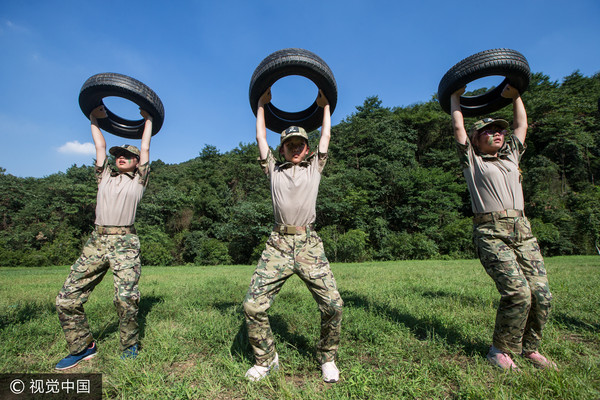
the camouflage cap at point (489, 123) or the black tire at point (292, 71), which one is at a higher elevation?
the black tire at point (292, 71)

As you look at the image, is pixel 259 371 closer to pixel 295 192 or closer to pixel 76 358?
pixel 295 192

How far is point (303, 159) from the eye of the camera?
11.6 ft

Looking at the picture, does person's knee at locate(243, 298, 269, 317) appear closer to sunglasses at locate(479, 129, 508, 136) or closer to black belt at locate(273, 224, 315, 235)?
black belt at locate(273, 224, 315, 235)

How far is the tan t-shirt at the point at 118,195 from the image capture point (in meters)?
3.69

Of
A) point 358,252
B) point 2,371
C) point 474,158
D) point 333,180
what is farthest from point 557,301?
point 333,180

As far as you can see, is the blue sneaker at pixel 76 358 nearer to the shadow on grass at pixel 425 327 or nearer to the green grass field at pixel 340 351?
the green grass field at pixel 340 351

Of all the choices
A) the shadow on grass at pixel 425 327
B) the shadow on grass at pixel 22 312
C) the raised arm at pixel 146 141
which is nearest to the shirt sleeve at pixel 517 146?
the shadow on grass at pixel 425 327

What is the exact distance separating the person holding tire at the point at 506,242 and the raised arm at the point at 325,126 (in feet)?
5.48

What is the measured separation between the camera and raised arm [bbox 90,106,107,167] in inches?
158

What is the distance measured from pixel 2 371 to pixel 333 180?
28440mm

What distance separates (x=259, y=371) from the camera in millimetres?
2754

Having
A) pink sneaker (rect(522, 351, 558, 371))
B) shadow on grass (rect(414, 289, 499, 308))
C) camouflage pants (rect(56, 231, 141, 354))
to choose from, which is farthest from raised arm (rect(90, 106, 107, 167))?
shadow on grass (rect(414, 289, 499, 308))

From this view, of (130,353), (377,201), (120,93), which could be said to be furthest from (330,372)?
(377,201)

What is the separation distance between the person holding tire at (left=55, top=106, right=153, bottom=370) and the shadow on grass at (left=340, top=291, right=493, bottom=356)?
349 cm
